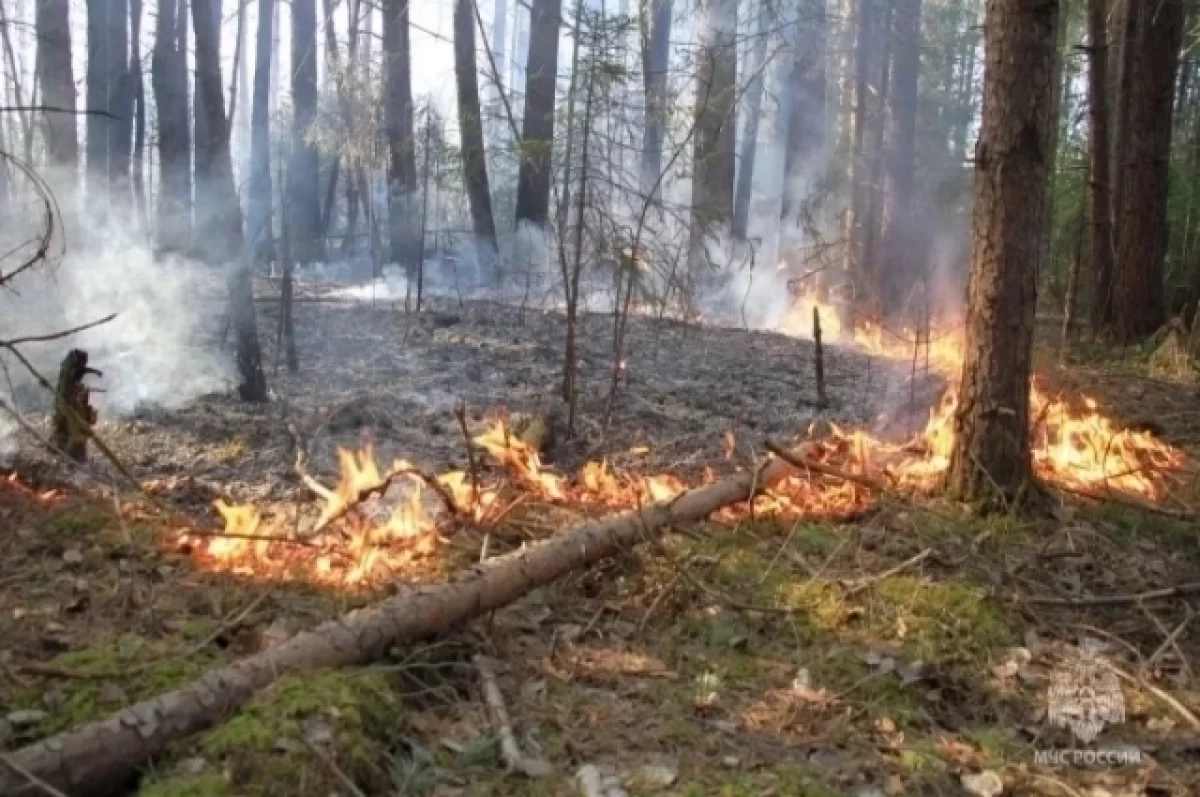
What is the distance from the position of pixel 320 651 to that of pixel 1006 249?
11.9ft

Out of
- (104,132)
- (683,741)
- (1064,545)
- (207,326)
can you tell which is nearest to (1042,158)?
(1064,545)

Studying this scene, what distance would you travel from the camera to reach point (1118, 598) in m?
4.13

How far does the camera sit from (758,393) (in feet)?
27.9

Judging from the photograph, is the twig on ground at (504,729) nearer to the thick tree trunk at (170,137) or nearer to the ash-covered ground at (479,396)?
the ash-covered ground at (479,396)

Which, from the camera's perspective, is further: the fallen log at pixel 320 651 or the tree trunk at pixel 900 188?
the tree trunk at pixel 900 188

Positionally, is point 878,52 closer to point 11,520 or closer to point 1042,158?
point 1042,158

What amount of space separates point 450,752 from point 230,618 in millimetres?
1021

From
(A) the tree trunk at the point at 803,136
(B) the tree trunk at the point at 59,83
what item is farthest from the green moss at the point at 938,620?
(A) the tree trunk at the point at 803,136

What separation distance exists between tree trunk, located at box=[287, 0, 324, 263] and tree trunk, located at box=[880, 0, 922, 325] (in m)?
8.76

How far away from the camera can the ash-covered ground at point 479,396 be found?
6293 millimetres

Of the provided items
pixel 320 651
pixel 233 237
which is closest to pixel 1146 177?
pixel 233 237

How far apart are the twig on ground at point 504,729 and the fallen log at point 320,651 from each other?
23 cm

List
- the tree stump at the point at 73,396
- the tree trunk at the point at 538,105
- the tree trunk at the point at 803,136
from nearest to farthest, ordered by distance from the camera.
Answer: the tree stump at the point at 73,396 → the tree trunk at the point at 538,105 → the tree trunk at the point at 803,136

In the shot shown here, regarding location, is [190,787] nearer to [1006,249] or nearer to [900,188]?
[1006,249]
